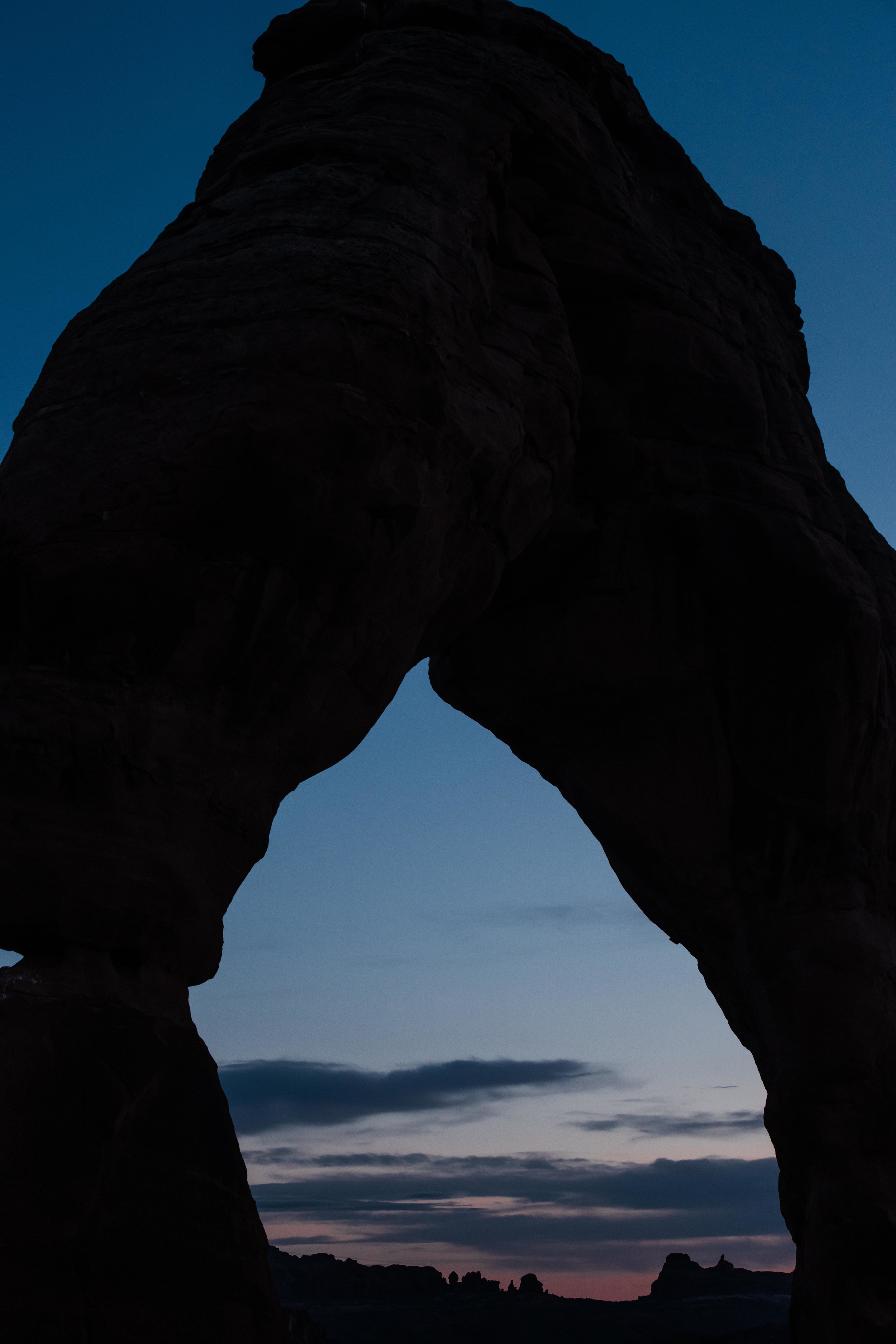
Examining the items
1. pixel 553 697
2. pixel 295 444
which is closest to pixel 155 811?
pixel 295 444

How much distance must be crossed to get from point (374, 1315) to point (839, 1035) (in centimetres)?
904

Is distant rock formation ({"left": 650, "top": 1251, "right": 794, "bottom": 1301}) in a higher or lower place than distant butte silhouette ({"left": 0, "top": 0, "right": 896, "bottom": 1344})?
lower

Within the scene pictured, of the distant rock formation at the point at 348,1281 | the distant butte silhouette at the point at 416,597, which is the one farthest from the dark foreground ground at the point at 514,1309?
the distant butte silhouette at the point at 416,597

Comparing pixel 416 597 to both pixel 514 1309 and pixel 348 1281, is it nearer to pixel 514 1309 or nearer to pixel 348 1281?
pixel 514 1309

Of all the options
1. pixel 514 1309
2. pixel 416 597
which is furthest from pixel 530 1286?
pixel 416 597

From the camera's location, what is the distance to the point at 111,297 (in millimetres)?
5492

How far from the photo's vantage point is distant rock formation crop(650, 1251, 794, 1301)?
53.3ft

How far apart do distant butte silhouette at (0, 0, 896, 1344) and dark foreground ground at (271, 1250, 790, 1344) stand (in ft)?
19.1

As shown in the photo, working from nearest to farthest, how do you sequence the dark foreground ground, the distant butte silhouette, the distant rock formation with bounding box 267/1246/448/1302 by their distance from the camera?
the distant butte silhouette, the dark foreground ground, the distant rock formation with bounding box 267/1246/448/1302

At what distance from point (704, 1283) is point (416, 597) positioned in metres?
14.3

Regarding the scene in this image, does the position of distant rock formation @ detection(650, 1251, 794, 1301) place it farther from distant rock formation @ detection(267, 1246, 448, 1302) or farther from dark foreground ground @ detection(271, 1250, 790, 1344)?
distant rock formation @ detection(267, 1246, 448, 1302)

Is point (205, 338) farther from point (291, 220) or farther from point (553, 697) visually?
point (553, 697)

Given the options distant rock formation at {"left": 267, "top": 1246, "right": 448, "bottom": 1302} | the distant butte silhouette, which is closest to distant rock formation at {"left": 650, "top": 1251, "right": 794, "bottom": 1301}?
distant rock formation at {"left": 267, "top": 1246, "right": 448, "bottom": 1302}

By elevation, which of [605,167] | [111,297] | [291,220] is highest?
[605,167]
